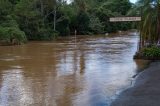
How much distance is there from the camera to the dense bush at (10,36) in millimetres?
48156

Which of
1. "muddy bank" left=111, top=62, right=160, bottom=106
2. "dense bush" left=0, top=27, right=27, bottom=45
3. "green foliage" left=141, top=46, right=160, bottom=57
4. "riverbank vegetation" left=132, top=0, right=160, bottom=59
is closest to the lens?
"muddy bank" left=111, top=62, right=160, bottom=106

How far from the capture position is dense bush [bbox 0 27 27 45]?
158ft

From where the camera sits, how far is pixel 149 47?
29.3 meters

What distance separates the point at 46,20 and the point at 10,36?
2198 centimetres

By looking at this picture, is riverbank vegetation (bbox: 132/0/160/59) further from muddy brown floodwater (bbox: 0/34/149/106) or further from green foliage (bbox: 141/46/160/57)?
muddy brown floodwater (bbox: 0/34/149/106)

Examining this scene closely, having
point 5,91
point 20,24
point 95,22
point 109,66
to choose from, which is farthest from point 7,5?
point 5,91

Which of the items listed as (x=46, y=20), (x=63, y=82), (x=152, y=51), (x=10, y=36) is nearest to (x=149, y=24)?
(x=152, y=51)

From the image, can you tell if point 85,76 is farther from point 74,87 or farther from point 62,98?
point 62,98

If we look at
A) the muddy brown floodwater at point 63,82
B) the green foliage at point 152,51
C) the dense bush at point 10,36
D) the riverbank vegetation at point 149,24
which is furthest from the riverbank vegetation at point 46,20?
the muddy brown floodwater at point 63,82

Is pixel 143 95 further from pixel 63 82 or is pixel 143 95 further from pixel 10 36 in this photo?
pixel 10 36

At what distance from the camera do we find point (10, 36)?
48969mm

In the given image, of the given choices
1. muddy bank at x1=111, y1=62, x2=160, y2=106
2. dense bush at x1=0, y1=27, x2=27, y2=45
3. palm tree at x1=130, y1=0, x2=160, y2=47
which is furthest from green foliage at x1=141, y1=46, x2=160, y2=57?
dense bush at x1=0, y1=27, x2=27, y2=45

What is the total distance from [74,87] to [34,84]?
201cm

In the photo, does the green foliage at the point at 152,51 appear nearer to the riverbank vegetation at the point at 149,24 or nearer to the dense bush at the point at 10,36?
the riverbank vegetation at the point at 149,24
